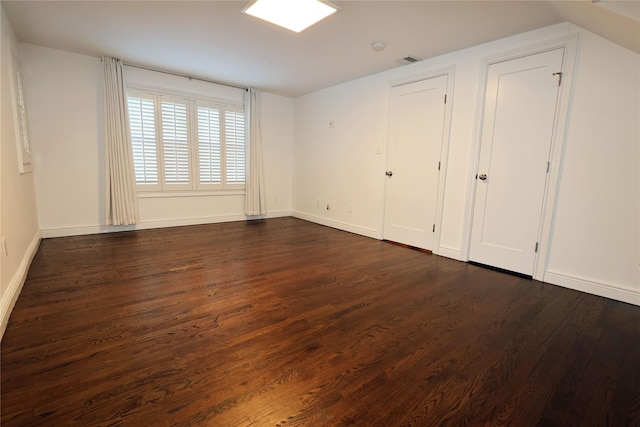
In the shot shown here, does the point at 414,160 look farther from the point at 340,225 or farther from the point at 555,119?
the point at 340,225

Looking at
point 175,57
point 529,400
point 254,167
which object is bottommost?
point 529,400

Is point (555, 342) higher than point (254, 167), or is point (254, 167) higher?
point (254, 167)

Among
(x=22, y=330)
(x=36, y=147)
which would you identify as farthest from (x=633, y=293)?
(x=36, y=147)

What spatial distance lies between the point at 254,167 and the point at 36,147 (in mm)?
3004

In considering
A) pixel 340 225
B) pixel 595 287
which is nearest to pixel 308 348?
pixel 595 287

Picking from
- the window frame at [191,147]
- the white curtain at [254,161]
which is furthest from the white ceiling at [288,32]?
the white curtain at [254,161]

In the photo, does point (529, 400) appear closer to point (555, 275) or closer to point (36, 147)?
point (555, 275)

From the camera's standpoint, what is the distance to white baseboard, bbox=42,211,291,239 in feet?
13.4

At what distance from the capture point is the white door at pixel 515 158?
114 inches

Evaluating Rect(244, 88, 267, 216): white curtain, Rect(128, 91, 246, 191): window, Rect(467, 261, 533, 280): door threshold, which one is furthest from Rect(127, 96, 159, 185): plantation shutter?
Rect(467, 261, 533, 280): door threshold

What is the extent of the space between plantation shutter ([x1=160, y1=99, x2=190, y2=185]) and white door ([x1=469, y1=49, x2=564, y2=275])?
4.36 m

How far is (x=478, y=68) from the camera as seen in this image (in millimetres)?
3314

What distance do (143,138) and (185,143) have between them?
0.61 metres

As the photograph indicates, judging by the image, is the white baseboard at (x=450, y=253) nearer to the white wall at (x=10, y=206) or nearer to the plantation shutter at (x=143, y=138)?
the white wall at (x=10, y=206)
